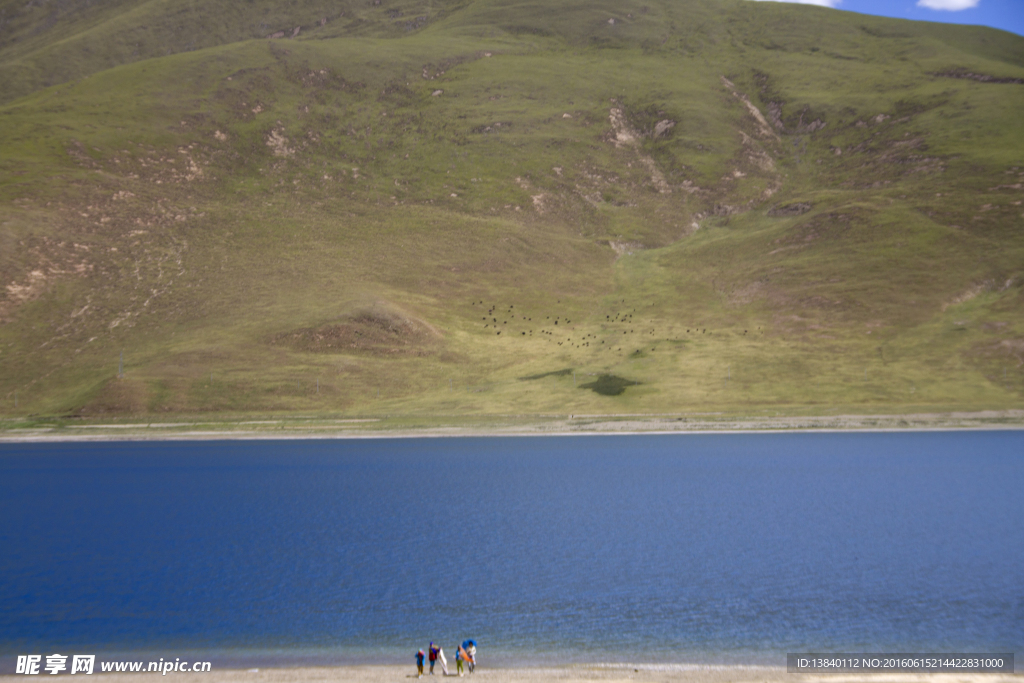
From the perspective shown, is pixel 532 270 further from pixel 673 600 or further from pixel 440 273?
pixel 673 600

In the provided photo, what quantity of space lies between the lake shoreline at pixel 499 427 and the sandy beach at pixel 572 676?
6041 cm

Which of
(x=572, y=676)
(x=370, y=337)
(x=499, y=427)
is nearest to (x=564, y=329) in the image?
(x=370, y=337)

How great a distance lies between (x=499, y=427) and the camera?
86.0m

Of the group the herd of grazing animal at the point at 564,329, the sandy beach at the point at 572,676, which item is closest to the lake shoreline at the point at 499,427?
the herd of grazing animal at the point at 564,329

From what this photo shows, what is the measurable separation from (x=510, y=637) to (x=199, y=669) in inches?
403

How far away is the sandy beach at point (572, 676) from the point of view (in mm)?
22469

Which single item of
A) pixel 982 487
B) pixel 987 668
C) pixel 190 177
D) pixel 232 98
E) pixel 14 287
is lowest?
pixel 987 668

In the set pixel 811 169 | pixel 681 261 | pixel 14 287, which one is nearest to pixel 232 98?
pixel 14 287

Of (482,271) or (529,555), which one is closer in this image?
(529,555)

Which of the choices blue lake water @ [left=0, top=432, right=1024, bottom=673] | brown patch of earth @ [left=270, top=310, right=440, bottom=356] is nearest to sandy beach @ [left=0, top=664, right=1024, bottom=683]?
blue lake water @ [left=0, top=432, right=1024, bottom=673]

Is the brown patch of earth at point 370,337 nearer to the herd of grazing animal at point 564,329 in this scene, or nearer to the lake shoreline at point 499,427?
the herd of grazing animal at point 564,329

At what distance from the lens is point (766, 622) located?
95.7ft

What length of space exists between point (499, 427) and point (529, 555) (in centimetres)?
4543

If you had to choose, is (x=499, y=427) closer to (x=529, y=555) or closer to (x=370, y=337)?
(x=370, y=337)
